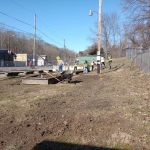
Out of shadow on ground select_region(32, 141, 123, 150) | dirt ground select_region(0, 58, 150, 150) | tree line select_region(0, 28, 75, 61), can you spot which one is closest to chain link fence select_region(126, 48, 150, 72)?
dirt ground select_region(0, 58, 150, 150)

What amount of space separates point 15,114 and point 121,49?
3858 inches

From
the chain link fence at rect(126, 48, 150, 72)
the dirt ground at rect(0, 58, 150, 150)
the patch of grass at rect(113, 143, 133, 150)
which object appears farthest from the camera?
the chain link fence at rect(126, 48, 150, 72)

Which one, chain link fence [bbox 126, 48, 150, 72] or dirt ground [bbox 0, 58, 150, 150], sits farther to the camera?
chain link fence [bbox 126, 48, 150, 72]

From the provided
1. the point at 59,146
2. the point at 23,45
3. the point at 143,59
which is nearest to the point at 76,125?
the point at 59,146

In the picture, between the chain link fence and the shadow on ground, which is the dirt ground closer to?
the shadow on ground

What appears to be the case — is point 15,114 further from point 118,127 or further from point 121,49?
point 121,49

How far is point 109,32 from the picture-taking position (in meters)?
101

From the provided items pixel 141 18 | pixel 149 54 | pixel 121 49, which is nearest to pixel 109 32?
pixel 121 49

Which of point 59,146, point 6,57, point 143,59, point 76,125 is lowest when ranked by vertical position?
point 59,146

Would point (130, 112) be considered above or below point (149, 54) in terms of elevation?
below

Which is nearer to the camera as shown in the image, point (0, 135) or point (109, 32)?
point (0, 135)

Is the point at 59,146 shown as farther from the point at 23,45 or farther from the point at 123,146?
the point at 23,45

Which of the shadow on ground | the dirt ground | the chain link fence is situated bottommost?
the shadow on ground

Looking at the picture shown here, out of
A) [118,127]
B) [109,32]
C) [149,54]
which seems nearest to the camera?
[118,127]
